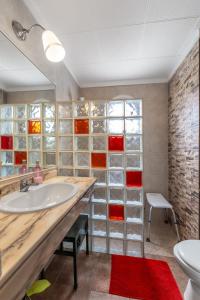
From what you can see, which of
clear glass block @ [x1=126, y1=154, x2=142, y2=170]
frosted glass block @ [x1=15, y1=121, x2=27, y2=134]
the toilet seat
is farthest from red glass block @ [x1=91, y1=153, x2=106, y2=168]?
the toilet seat

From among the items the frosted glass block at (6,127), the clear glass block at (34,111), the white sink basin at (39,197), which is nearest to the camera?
the white sink basin at (39,197)

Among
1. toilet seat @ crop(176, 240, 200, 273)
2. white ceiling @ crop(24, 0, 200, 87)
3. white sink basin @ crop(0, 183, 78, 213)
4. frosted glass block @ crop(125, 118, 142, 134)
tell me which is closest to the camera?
white sink basin @ crop(0, 183, 78, 213)

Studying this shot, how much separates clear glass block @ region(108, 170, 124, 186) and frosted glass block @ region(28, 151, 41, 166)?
75 cm

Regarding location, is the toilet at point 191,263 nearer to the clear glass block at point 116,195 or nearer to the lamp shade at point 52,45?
the clear glass block at point 116,195

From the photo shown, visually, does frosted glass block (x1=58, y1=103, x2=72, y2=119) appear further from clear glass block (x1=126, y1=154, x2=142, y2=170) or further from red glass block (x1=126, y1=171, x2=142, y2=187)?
red glass block (x1=126, y1=171, x2=142, y2=187)

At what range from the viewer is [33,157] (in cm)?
158

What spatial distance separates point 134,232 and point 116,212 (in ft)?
0.95

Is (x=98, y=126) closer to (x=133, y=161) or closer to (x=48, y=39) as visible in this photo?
(x=133, y=161)

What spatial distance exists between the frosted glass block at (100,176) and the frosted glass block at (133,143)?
0.37 metres

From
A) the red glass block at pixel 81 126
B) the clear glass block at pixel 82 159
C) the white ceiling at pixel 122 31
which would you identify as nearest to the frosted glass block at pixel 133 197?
the clear glass block at pixel 82 159

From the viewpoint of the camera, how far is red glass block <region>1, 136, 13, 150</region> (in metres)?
1.19

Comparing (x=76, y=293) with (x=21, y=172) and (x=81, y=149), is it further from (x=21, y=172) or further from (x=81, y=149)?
(x=81, y=149)

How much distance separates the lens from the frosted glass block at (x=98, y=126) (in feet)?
5.74

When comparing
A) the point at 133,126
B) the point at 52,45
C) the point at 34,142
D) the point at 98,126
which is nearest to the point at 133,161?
the point at 133,126
